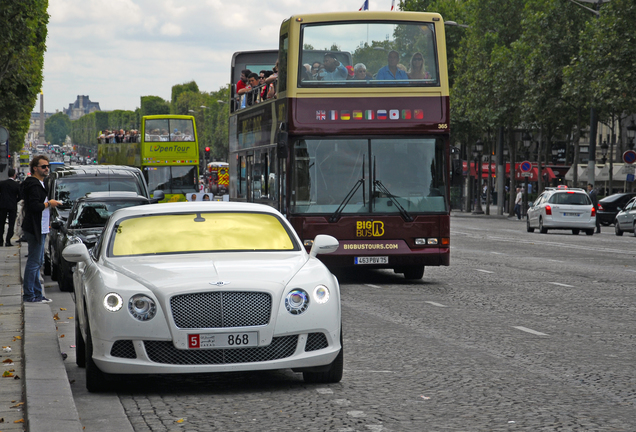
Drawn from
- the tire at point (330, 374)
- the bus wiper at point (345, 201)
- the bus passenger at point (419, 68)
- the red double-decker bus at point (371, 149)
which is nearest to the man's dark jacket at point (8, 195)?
the red double-decker bus at point (371, 149)

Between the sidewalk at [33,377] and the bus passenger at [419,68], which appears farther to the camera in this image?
the bus passenger at [419,68]

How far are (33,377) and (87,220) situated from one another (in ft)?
28.7

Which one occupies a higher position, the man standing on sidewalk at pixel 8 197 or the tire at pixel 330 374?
the man standing on sidewalk at pixel 8 197

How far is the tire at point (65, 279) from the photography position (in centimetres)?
1514

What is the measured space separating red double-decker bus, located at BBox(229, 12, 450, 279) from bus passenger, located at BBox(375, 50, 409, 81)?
0.01 m

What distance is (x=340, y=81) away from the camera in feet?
52.8

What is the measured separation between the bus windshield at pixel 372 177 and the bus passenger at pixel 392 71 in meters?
0.94

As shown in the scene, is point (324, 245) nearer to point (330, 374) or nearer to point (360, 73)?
point (330, 374)

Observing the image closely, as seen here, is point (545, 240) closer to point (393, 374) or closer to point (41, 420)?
point (393, 374)

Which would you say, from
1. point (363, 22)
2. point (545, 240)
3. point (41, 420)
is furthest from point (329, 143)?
point (545, 240)

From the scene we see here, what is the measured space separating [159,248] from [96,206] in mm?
8429

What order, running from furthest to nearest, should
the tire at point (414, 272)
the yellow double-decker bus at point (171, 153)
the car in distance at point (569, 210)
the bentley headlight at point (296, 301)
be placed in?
the yellow double-decker bus at point (171, 153), the car in distance at point (569, 210), the tire at point (414, 272), the bentley headlight at point (296, 301)

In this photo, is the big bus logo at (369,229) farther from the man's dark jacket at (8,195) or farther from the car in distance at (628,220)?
the car in distance at (628,220)

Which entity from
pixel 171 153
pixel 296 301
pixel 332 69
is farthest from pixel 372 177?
pixel 171 153
